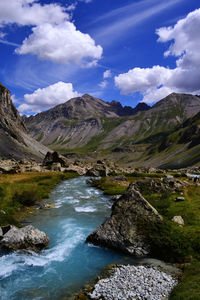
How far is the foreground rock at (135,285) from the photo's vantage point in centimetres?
1411

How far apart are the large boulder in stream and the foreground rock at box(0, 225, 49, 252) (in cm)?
491

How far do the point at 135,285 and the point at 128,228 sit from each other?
24.5 feet

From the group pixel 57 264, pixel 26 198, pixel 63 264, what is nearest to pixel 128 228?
pixel 63 264

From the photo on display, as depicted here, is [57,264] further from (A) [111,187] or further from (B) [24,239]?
(A) [111,187]

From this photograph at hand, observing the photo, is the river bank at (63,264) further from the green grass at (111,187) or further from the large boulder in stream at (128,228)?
the green grass at (111,187)

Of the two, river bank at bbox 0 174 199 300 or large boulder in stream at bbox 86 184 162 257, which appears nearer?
river bank at bbox 0 174 199 300

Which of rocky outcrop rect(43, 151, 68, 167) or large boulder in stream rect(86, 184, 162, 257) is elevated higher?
rocky outcrop rect(43, 151, 68, 167)

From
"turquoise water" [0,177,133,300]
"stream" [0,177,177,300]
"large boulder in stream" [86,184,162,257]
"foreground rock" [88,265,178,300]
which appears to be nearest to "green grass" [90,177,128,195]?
"turquoise water" [0,177,133,300]

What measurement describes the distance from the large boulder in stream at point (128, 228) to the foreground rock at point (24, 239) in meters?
4.91

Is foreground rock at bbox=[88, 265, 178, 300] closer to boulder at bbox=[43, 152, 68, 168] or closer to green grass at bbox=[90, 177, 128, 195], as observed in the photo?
green grass at bbox=[90, 177, 128, 195]

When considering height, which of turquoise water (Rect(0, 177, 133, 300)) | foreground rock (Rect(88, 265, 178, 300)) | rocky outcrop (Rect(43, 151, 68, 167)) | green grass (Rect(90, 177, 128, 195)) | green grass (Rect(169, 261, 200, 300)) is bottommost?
turquoise water (Rect(0, 177, 133, 300))

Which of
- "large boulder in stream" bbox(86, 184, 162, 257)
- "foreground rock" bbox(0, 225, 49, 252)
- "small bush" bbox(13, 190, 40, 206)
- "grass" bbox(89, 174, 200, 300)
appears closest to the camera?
"grass" bbox(89, 174, 200, 300)

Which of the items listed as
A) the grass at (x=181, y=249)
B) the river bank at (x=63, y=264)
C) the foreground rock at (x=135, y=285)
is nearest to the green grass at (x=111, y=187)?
the river bank at (x=63, y=264)

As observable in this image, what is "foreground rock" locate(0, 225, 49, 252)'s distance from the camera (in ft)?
70.2
